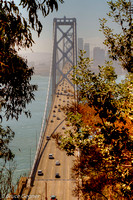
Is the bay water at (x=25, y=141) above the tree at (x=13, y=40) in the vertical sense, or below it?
below

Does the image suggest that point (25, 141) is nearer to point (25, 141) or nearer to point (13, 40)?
point (25, 141)

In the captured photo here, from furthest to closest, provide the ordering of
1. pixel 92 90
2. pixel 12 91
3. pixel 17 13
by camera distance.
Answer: pixel 12 91
pixel 17 13
pixel 92 90

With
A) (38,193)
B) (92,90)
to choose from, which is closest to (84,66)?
(92,90)

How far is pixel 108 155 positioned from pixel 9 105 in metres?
3.99

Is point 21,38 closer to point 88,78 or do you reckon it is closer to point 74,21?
point 88,78

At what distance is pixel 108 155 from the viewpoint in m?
3.53

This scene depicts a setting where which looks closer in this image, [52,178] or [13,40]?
[13,40]

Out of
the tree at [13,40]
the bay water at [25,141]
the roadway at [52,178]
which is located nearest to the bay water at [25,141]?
the bay water at [25,141]

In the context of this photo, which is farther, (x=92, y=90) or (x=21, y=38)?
(x=21, y=38)

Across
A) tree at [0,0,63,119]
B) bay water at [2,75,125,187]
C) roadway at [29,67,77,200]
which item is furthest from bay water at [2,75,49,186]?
tree at [0,0,63,119]

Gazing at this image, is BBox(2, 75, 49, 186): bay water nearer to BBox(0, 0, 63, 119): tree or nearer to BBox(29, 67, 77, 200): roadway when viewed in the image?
BBox(29, 67, 77, 200): roadway

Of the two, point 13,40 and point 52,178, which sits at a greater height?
point 13,40

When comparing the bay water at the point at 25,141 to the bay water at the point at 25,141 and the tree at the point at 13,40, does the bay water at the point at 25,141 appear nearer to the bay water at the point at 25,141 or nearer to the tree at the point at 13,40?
the bay water at the point at 25,141

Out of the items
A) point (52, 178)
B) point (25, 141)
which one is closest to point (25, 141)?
point (25, 141)
